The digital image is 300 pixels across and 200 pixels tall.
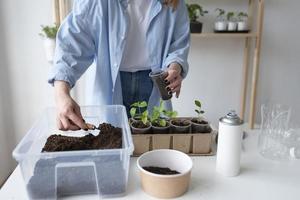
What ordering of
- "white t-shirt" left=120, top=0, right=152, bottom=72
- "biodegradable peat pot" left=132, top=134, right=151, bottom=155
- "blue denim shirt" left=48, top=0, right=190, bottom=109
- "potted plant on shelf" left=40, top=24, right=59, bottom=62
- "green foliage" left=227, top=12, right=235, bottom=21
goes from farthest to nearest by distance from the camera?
"green foliage" left=227, top=12, right=235, bottom=21
"potted plant on shelf" left=40, top=24, right=59, bottom=62
"white t-shirt" left=120, top=0, right=152, bottom=72
"blue denim shirt" left=48, top=0, right=190, bottom=109
"biodegradable peat pot" left=132, top=134, right=151, bottom=155

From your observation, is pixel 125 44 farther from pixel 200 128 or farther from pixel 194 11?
pixel 194 11

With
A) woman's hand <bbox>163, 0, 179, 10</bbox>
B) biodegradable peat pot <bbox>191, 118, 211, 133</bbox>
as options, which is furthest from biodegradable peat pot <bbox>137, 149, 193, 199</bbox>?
woman's hand <bbox>163, 0, 179, 10</bbox>

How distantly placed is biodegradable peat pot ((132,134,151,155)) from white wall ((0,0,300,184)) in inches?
52.0

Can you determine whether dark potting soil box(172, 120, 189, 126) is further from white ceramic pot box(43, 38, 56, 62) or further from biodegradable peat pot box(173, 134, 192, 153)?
white ceramic pot box(43, 38, 56, 62)

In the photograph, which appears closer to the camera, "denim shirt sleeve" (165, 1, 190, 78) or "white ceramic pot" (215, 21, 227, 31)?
"denim shirt sleeve" (165, 1, 190, 78)

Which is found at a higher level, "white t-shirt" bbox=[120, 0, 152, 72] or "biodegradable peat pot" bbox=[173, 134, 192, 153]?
"white t-shirt" bbox=[120, 0, 152, 72]

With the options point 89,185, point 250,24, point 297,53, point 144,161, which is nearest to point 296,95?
point 297,53

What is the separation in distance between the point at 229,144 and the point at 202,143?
128 mm

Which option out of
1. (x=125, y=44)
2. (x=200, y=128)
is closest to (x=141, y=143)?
(x=200, y=128)

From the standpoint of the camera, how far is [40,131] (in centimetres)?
85

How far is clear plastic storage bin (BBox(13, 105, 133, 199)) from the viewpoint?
67 cm

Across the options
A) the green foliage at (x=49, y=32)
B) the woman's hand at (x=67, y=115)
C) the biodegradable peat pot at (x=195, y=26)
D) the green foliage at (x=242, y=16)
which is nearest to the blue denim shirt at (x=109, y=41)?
the woman's hand at (x=67, y=115)

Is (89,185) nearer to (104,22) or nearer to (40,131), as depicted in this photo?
(40,131)

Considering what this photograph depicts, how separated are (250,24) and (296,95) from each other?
68 centimetres
